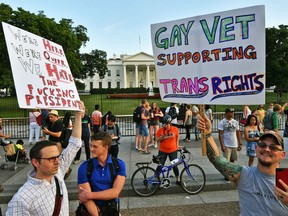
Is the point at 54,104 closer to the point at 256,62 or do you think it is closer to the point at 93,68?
the point at 256,62

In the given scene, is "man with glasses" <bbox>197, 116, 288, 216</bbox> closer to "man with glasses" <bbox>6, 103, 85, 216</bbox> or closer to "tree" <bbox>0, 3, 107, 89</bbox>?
"man with glasses" <bbox>6, 103, 85, 216</bbox>

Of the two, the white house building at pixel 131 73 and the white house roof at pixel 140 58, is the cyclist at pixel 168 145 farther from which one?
the white house roof at pixel 140 58

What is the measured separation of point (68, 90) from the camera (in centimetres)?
350

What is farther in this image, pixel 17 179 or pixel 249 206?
pixel 17 179

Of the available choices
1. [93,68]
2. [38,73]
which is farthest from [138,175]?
[93,68]

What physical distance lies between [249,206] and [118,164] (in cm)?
135

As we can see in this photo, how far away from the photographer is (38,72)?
10.5 ft

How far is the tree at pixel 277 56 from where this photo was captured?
32344 mm

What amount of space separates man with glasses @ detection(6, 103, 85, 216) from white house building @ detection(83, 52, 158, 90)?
9999cm

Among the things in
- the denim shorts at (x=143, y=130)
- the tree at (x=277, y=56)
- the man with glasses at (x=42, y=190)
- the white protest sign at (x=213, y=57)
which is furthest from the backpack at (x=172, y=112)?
the tree at (x=277, y=56)

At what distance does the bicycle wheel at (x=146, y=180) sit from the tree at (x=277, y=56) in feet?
101

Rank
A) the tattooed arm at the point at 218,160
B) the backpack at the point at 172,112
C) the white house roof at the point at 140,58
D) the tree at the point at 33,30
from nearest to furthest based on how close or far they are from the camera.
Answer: the tattooed arm at the point at 218,160 → the backpack at the point at 172,112 → the tree at the point at 33,30 → the white house roof at the point at 140,58

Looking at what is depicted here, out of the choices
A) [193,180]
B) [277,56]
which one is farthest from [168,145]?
[277,56]

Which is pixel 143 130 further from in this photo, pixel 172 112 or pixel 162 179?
pixel 162 179
